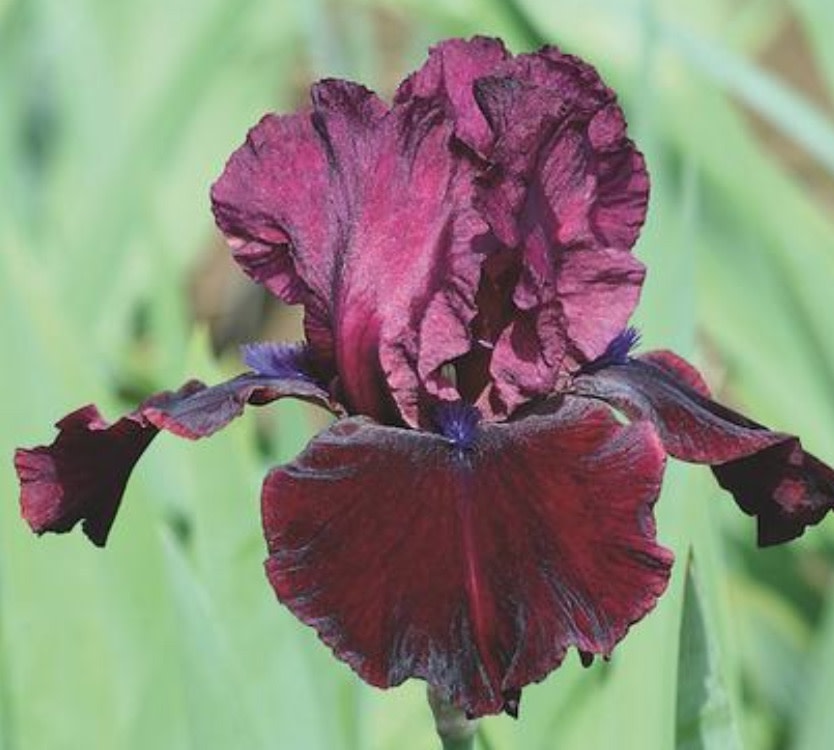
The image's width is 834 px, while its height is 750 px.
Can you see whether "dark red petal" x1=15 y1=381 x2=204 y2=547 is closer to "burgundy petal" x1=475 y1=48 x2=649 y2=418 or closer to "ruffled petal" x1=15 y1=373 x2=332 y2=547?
"ruffled petal" x1=15 y1=373 x2=332 y2=547

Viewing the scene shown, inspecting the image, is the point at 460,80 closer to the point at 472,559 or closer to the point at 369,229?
the point at 369,229

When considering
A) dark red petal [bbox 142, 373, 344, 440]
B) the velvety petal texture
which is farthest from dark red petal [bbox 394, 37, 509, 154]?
dark red petal [bbox 142, 373, 344, 440]

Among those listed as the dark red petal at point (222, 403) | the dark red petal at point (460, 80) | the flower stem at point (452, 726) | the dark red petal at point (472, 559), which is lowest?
the flower stem at point (452, 726)

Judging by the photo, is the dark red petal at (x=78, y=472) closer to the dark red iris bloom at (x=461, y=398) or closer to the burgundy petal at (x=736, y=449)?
the dark red iris bloom at (x=461, y=398)

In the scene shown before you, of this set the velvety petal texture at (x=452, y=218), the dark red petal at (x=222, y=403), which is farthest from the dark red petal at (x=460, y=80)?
the dark red petal at (x=222, y=403)

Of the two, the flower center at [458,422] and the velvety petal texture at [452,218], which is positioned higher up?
the velvety petal texture at [452,218]

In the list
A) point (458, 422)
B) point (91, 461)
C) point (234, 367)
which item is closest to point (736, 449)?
point (458, 422)
